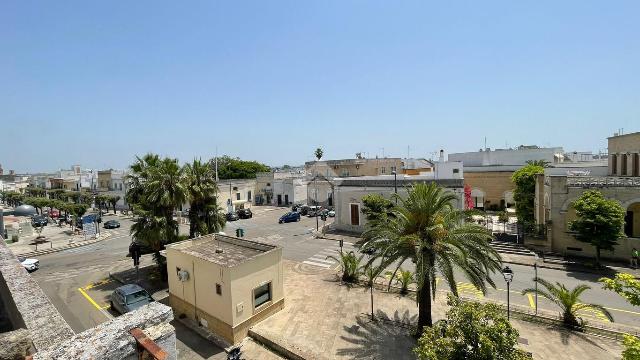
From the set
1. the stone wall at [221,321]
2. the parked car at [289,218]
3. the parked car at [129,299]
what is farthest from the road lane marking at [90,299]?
the parked car at [289,218]

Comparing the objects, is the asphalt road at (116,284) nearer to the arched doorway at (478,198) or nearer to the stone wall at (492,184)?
the arched doorway at (478,198)

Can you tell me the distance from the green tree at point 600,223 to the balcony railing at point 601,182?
199cm

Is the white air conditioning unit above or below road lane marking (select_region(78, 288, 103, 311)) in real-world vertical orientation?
above

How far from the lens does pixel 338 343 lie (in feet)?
43.5

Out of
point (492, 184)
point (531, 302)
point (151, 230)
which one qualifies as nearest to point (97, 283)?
point (151, 230)

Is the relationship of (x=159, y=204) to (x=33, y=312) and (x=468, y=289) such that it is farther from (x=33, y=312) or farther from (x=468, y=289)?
(x=468, y=289)

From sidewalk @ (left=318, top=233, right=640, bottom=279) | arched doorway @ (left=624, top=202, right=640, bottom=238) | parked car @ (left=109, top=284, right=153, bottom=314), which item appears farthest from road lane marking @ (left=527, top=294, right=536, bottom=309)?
parked car @ (left=109, top=284, right=153, bottom=314)

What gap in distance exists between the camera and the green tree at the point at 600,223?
2098cm

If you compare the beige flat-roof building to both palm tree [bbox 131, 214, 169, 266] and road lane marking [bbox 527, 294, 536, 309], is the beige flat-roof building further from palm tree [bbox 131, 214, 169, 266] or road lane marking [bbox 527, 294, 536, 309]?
road lane marking [bbox 527, 294, 536, 309]

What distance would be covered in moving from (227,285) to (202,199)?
1037cm

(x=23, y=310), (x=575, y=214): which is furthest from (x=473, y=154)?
(x=23, y=310)

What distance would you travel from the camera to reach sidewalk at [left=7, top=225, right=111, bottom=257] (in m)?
32.9

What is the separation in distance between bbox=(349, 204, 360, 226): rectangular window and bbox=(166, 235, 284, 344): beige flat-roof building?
18.6 metres

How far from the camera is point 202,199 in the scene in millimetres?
Answer: 22547
